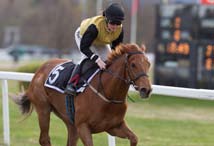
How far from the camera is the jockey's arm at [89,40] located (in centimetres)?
603

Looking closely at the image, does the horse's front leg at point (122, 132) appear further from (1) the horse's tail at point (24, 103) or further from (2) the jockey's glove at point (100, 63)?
(1) the horse's tail at point (24, 103)

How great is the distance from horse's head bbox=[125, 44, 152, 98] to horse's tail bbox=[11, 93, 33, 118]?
6.71 ft

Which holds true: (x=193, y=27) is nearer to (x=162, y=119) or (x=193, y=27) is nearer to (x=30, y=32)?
(x=162, y=119)

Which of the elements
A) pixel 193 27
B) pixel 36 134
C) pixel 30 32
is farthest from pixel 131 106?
pixel 30 32

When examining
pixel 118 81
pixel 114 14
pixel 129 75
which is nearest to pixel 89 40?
pixel 114 14

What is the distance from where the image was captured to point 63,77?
6.54 m

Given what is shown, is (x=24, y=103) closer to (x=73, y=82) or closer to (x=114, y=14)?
(x=73, y=82)

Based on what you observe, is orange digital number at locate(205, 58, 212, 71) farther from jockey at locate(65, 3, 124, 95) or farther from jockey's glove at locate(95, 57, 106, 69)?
jockey's glove at locate(95, 57, 106, 69)

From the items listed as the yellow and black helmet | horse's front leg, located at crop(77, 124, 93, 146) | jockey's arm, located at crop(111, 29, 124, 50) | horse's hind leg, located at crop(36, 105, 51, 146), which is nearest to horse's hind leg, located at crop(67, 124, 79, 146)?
horse's hind leg, located at crop(36, 105, 51, 146)

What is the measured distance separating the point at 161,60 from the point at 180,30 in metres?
0.99

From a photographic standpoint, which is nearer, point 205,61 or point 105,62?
point 105,62

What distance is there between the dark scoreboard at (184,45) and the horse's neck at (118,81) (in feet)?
33.2

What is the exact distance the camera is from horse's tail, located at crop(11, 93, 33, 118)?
24.1 feet

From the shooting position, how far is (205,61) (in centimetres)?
1580
